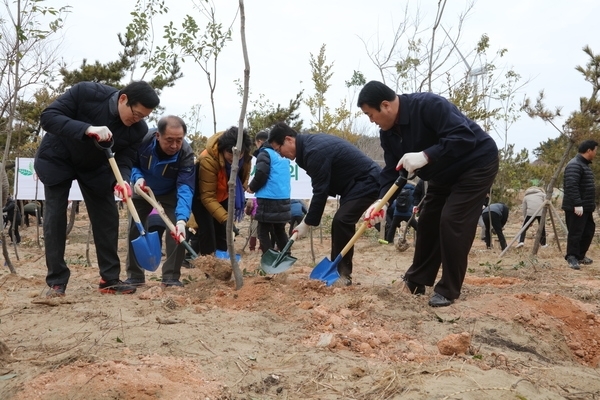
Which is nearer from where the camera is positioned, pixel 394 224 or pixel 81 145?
pixel 81 145

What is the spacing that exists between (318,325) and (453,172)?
157 cm

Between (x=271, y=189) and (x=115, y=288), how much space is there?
8.25ft

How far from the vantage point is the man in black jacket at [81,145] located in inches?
173

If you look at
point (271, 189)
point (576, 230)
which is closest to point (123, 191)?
point (271, 189)

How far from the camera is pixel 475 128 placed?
174 inches

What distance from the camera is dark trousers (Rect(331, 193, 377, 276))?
5230 millimetres

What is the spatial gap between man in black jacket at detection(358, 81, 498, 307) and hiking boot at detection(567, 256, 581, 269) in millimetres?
4298

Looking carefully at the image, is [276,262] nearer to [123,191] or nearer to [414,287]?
[414,287]

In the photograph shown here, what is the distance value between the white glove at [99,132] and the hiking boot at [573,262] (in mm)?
6282

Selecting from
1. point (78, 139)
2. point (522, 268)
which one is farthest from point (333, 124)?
point (78, 139)

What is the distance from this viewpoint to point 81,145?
450 cm

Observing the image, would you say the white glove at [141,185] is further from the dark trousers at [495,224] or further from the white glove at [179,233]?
the dark trousers at [495,224]

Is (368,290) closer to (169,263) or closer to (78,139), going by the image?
(169,263)

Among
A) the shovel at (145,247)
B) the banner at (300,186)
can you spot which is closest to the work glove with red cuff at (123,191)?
the shovel at (145,247)
